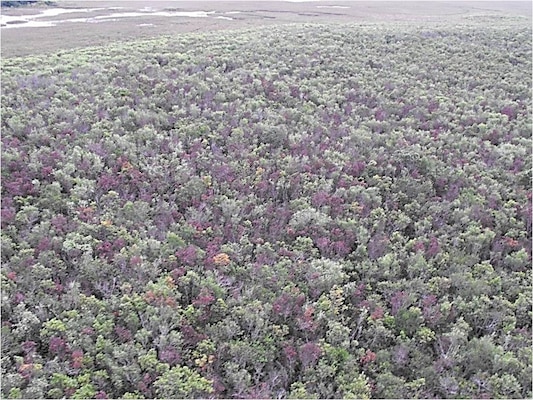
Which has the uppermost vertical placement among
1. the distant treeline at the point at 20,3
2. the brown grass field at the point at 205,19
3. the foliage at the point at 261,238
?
the distant treeline at the point at 20,3

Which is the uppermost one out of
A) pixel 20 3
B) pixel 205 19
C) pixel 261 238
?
pixel 20 3

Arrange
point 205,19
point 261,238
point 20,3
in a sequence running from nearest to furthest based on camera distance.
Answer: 1. point 261,238
2. point 205,19
3. point 20,3

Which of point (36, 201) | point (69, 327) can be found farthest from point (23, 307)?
point (36, 201)

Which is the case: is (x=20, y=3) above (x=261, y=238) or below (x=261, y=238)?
above

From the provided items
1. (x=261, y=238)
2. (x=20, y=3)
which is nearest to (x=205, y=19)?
(x=20, y=3)

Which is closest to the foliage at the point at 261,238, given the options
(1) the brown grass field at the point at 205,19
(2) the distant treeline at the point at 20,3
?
(1) the brown grass field at the point at 205,19

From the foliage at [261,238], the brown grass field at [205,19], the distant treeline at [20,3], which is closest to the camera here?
the foliage at [261,238]

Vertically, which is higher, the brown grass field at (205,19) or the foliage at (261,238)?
the brown grass field at (205,19)

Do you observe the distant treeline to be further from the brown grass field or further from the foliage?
the foliage

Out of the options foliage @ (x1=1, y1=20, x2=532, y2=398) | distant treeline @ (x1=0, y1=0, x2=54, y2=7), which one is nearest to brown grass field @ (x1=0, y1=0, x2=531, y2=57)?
distant treeline @ (x1=0, y1=0, x2=54, y2=7)

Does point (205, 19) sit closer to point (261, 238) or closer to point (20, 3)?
point (20, 3)

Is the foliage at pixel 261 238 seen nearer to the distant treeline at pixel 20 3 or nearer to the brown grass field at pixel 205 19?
the brown grass field at pixel 205 19
